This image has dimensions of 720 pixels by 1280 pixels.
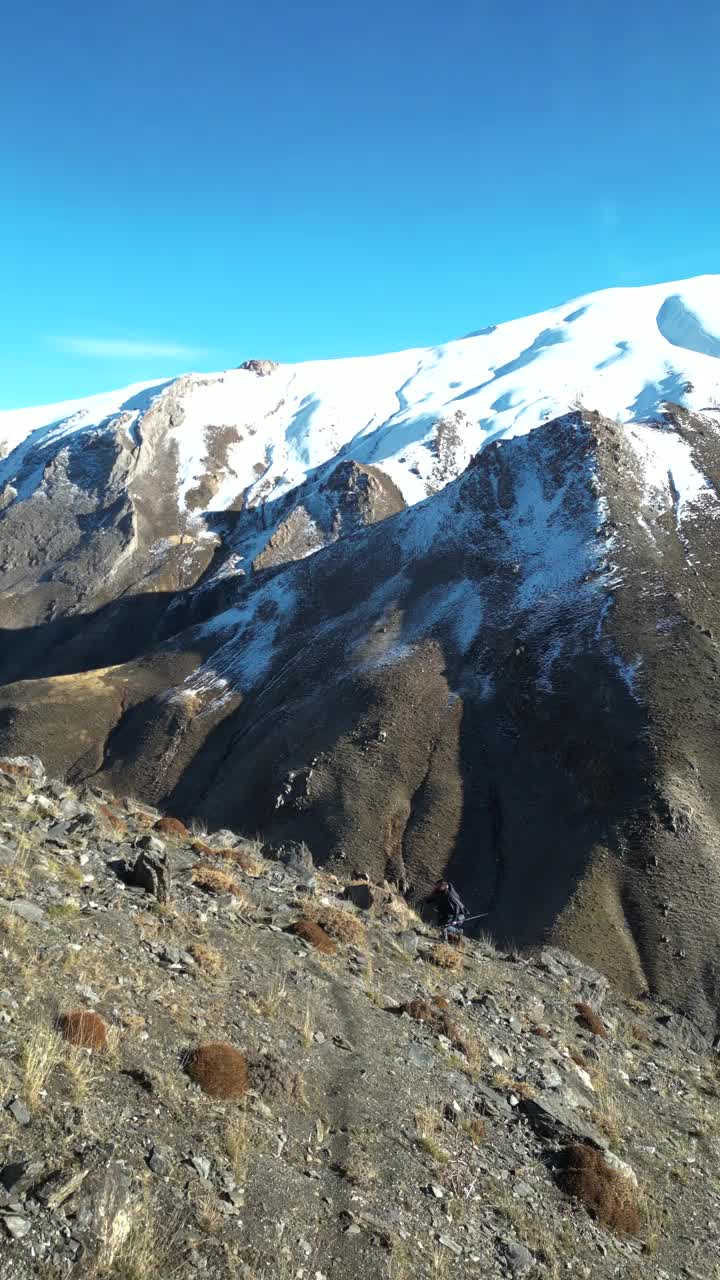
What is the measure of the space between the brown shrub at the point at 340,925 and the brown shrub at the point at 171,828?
7.12 m

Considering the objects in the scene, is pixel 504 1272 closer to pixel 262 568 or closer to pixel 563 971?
pixel 563 971

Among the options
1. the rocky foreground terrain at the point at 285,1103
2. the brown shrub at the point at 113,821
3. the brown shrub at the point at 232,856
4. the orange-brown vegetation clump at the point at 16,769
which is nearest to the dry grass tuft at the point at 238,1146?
the rocky foreground terrain at the point at 285,1103

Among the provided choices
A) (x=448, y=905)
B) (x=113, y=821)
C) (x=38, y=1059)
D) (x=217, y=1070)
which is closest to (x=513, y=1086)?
(x=217, y=1070)

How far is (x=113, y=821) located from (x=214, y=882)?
17.4 ft

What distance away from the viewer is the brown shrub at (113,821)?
2455cm

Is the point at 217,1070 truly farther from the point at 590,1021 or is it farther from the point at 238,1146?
the point at 590,1021

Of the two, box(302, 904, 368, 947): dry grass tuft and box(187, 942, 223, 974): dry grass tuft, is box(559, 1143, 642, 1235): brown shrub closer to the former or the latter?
box(187, 942, 223, 974): dry grass tuft

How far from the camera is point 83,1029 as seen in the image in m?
11.7

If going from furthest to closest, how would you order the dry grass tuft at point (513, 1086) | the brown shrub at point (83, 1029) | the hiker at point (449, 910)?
1. the hiker at point (449, 910)
2. the dry grass tuft at point (513, 1086)
3. the brown shrub at point (83, 1029)

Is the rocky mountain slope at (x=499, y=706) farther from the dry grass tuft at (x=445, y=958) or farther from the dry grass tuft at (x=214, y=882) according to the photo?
the dry grass tuft at (x=214, y=882)

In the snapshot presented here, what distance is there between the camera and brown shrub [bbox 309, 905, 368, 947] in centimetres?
2277

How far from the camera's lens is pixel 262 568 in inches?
7515

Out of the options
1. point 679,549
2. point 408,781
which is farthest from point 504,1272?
point 679,549

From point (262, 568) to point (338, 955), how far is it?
173 m
